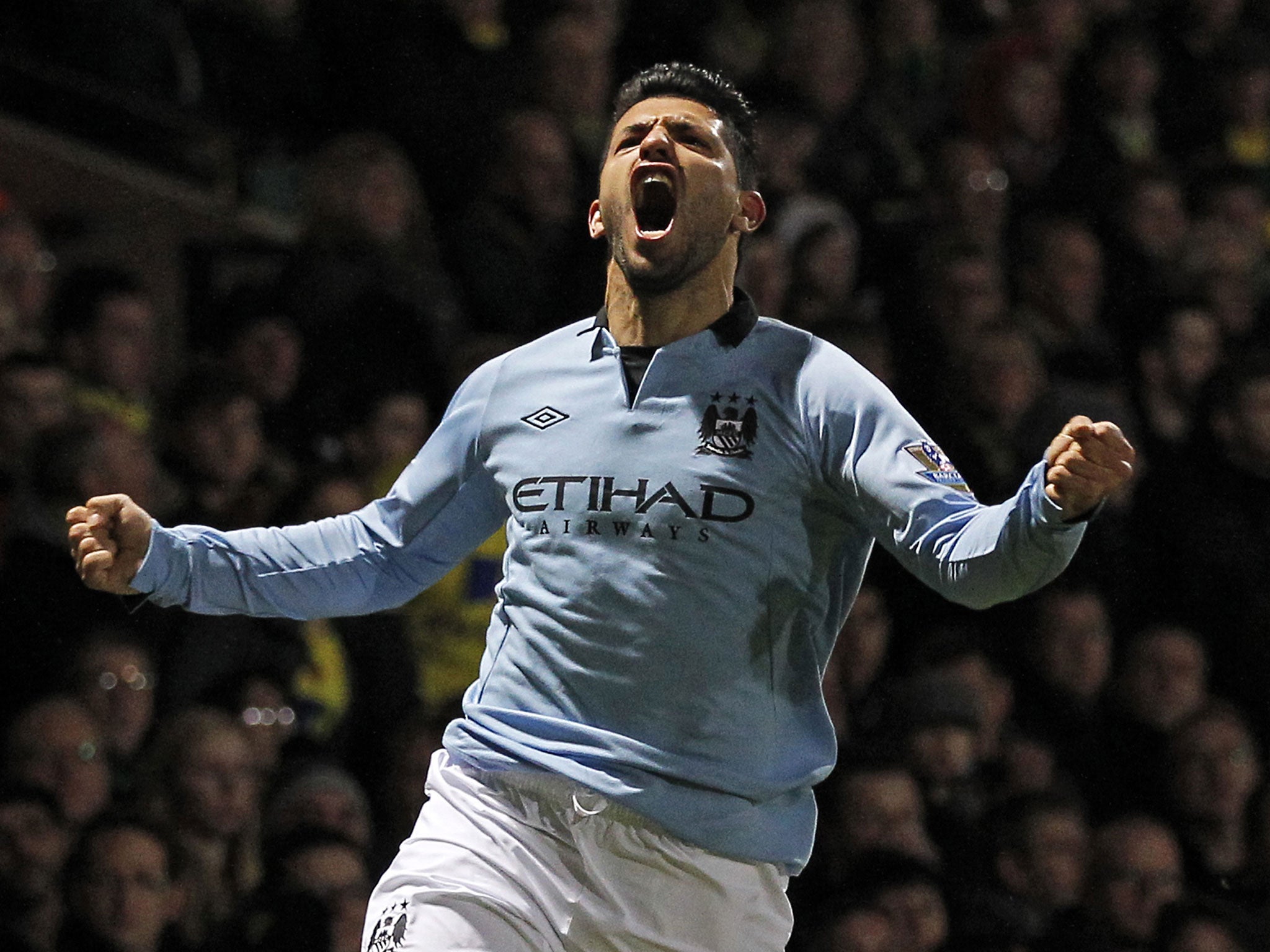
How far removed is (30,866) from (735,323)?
2.40 meters

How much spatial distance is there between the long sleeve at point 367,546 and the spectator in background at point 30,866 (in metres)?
1.56

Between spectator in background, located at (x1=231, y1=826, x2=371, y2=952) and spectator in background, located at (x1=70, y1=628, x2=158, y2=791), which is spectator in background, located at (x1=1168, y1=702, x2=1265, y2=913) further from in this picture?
spectator in background, located at (x1=70, y1=628, x2=158, y2=791)

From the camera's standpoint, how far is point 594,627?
3.07m

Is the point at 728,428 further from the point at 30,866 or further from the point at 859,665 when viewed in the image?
the point at 859,665

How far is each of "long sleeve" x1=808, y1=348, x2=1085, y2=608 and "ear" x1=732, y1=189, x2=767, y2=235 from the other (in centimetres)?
33

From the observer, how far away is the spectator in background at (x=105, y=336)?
552cm

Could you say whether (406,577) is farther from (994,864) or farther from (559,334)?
(994,864)

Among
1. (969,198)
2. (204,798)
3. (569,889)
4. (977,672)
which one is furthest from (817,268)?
(569,889)

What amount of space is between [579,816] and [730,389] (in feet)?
2.35

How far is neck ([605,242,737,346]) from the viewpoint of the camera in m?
3.32

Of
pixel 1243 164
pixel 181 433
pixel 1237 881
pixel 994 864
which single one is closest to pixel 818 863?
pixel 994 864

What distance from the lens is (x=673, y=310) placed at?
3.33 meters

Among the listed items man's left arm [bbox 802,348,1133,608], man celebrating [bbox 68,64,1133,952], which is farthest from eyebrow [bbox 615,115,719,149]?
man's left arm [bbox 802,348,1133,608]

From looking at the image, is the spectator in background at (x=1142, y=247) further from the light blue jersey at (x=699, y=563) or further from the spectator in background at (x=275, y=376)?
the light blue jersey at (x=699, y=563)
